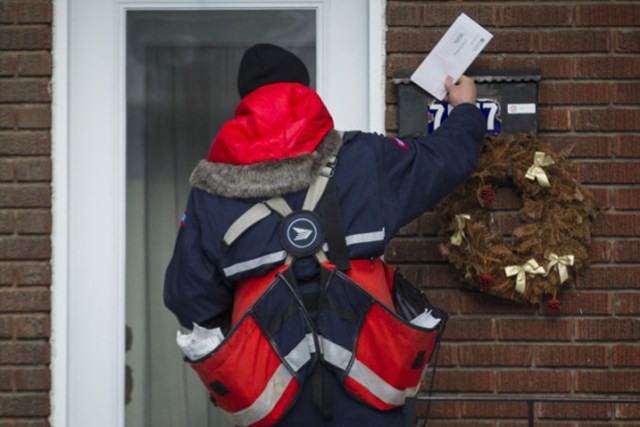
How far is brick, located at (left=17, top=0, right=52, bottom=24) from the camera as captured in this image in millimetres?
4922

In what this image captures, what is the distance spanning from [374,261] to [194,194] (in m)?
0.61

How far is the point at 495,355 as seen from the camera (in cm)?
483

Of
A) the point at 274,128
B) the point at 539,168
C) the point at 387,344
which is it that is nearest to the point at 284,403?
the point at 387,344

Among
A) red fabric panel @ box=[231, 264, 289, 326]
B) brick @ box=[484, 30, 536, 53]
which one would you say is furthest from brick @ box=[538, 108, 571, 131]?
red fabric panel @ box=[231, 264, 289, 326]

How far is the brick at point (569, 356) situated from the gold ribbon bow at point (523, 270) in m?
0.32

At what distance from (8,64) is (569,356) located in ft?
7.98

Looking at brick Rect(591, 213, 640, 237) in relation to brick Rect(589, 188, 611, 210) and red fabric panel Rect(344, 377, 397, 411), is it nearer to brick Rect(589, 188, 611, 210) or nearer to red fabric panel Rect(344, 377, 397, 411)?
brick Rect(589, 188, 611, 210)

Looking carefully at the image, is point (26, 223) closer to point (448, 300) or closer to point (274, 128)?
point (274, 128)

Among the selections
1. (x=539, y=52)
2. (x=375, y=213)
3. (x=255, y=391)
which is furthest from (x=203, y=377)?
(x=539, y=52)

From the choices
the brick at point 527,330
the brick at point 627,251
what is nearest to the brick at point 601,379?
the brick at point 527,330

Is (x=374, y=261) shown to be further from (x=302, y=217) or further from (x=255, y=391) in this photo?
(x=255, y=391)

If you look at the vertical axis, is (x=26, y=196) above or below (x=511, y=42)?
below

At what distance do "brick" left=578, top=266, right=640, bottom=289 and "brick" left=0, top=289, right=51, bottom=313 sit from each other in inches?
80.3

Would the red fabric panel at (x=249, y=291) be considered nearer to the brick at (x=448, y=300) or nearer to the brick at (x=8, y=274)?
the brick at (x=448, y=300)
